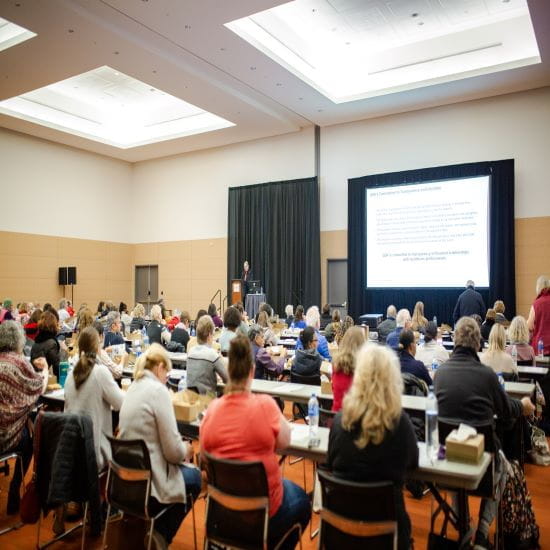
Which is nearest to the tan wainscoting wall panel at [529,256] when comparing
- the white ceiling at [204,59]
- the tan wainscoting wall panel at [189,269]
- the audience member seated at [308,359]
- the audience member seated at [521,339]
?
the white ceiling at [204,59]

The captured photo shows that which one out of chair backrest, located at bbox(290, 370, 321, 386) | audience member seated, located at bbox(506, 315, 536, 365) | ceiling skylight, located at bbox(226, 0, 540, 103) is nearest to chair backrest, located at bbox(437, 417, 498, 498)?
chair backrest, located at bbox(290, 370, 321, 386)

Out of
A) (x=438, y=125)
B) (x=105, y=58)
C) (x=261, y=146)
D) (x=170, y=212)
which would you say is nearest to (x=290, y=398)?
(x=105, y=58)

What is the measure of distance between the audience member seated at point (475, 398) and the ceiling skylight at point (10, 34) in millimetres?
9642

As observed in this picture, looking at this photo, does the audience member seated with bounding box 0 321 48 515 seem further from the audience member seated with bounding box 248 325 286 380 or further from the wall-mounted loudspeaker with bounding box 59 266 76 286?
the wall-mounted loudspeaker with bounding box 59 266 76 286

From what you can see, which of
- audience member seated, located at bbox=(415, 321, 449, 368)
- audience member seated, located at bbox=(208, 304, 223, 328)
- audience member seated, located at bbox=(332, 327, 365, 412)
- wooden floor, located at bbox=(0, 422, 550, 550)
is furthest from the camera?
audience member seated, located at bbox=(208, 304, 223, 328)

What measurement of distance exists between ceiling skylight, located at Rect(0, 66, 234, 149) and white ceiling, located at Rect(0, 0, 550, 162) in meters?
0.62

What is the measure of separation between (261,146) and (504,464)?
539 inches

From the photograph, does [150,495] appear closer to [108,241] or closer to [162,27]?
[162,27]

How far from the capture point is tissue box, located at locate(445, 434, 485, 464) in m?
2.71

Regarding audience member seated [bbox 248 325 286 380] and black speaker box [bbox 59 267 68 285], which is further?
black speaker box [bbox 59 267 68 285]

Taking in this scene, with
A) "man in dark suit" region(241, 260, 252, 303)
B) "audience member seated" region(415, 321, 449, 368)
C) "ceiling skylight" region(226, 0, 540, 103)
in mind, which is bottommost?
"audience member seated" region(415, 321, 449, 368)

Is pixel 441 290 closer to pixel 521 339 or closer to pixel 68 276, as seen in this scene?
pixel 521 339

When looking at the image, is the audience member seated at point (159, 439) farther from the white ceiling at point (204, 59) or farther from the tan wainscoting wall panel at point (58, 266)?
the tan wainscoting wall panel at point (58, 266)

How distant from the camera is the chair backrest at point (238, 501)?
245 cm
